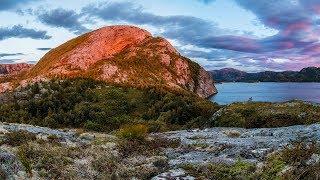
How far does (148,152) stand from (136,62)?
6555 inches

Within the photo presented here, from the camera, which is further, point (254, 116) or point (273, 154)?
point (254, 116)

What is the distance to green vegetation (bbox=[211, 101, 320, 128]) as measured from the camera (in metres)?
42.4

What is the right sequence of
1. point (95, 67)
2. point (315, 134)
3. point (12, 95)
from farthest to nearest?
point (95, 67), point (12, 95), point (315, 134)

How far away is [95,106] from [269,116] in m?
65.3

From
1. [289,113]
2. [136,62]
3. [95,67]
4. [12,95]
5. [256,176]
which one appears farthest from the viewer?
[136,62]

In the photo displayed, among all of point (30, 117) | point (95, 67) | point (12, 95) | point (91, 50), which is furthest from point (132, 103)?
point (91, 50)

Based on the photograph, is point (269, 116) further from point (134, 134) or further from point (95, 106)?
point (95, 106)

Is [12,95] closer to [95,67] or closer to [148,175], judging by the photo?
[95,67]

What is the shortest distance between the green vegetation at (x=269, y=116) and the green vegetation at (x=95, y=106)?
21.8m

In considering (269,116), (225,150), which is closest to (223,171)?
(225,150)

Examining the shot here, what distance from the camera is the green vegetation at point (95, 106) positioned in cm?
7981

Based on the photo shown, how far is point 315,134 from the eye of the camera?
23812 millimetres

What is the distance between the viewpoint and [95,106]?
4060 inches

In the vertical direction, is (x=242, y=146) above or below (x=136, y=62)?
below
